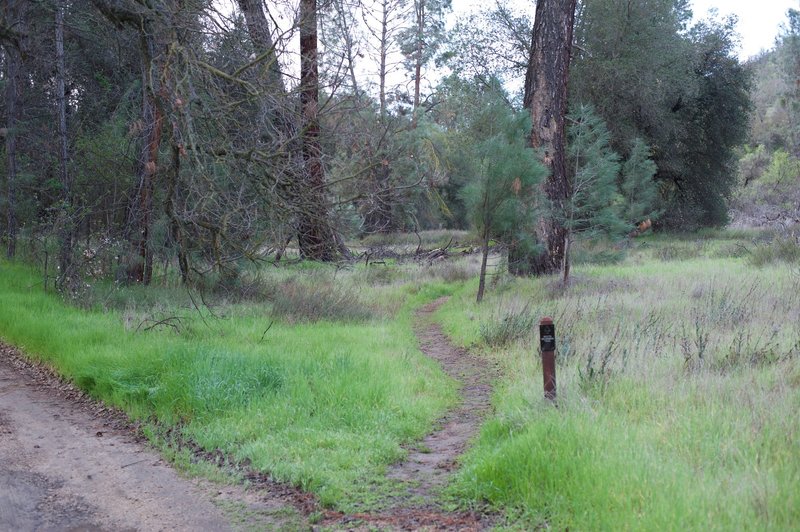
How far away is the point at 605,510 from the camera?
3904 mm

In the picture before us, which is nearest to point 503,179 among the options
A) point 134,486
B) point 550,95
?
point 550,95

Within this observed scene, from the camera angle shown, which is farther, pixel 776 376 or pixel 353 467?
pixel 776 376

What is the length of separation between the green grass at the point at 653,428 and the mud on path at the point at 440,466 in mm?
222

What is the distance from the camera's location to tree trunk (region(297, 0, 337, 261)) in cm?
859

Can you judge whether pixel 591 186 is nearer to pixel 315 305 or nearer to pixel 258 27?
pixel 315 305

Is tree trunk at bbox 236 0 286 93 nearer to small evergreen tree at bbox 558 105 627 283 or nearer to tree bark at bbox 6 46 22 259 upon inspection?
small evergreen tree at bbox 558 105 627 283

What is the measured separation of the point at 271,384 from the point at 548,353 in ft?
9.57

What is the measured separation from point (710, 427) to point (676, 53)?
27.3m

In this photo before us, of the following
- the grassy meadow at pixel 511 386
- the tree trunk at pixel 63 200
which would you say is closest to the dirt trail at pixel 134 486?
the grassy meadow at pixel 511 386

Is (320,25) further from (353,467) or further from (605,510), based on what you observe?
(605,510)

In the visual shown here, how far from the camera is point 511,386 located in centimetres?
705

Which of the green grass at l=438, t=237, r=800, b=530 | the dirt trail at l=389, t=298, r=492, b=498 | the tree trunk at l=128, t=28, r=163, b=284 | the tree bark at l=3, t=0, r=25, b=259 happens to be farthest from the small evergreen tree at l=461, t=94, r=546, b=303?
the tree bark at l=3, t=0, r=25, b=259

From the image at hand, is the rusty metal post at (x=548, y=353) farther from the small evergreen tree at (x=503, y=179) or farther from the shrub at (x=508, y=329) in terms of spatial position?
the small evergreen tree at (x=503, y=179)

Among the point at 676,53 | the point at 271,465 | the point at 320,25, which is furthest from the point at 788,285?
the point at 676,53
